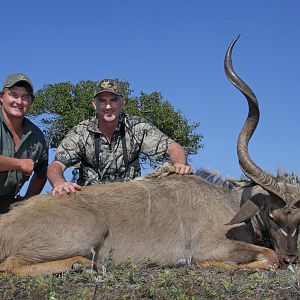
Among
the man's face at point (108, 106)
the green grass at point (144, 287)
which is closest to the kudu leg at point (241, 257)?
the green grass at point (144, 287)

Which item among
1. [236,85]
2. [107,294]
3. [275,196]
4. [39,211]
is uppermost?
[236,85]

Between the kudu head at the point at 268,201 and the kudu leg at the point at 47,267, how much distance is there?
1.59 m

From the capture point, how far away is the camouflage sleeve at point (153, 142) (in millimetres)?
6934

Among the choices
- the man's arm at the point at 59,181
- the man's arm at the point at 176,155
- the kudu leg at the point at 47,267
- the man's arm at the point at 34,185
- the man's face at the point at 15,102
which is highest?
the man's face at the point at 15,102

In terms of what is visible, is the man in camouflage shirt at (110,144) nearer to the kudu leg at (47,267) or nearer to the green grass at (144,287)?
the kudu leg at (47,267)

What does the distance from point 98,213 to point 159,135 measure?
2024 millimetres

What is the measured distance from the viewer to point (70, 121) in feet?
68.7

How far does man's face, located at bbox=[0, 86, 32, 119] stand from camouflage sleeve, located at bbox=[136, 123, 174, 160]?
1580 mm

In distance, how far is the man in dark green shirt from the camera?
6035 mm

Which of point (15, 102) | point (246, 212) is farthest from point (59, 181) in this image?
point (246, 212)

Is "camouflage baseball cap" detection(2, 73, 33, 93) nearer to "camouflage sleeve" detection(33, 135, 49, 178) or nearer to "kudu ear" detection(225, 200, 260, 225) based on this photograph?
"camouflage sleeve" detection(33, 135, 49, 178)

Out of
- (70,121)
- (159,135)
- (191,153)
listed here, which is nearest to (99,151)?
(159,135)

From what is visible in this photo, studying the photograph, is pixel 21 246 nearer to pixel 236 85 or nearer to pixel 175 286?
pixel 175 286

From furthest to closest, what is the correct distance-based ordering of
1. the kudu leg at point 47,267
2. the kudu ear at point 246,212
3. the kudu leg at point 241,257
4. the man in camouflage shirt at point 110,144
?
1. the man in camouflage shirt at point 110,144
2. the kudu ear at point 246,212
3. the kudu leg at point 241,257
4. the kudu leg at point 47,267
